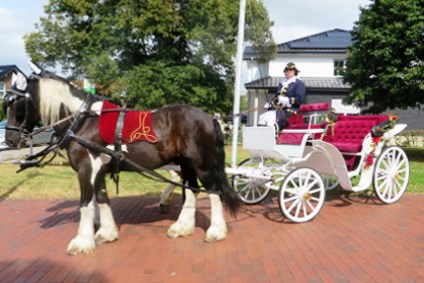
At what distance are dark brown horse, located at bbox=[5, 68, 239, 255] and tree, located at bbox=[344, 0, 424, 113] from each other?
10.0 m

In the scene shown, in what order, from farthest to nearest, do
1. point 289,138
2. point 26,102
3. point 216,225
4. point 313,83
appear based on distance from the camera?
point 313,83
point 289,138
point 216,225
point 26,102

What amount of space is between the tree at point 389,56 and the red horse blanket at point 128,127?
10585 millimetres

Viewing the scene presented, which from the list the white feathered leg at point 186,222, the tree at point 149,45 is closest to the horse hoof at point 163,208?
the white feathered leg at point 186,222

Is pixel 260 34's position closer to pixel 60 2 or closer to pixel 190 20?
pixel 190 20

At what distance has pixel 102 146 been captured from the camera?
4.88 metres

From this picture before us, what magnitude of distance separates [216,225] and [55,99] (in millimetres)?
2492

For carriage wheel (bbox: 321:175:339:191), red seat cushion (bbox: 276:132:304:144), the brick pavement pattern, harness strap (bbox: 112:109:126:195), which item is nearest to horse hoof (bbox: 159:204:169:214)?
the brick pavement pattern

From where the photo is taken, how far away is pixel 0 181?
9070mm

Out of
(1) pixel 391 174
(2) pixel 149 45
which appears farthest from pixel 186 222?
(2) pixel 149 45

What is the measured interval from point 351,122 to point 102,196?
14.3ft

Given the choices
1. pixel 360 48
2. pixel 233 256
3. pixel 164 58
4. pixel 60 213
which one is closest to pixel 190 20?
pixel 164 58

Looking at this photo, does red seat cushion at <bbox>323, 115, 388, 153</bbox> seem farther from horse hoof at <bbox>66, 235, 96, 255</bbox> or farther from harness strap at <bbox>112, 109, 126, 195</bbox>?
horse hoof at <bbox>66, 235, 96, 255</bbox>

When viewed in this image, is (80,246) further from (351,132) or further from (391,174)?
(391,174)

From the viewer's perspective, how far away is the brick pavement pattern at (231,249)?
4125mm
